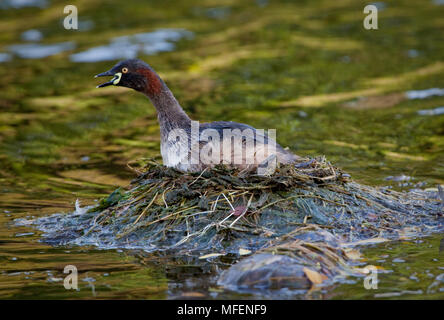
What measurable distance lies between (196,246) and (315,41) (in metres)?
13.0

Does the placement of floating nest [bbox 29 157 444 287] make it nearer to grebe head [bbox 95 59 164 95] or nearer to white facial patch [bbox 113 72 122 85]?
grebe head [bbox 95 59 164 95]

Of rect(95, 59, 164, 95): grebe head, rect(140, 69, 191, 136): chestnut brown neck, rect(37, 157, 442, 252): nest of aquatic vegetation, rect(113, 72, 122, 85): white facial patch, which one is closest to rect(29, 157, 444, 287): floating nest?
rect(37, 157, 442, 252): nest of aquatic vegetation

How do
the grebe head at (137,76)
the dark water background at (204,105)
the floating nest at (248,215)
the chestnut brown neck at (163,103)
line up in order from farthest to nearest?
the grebe head at (137,76) → the chestnut brown neck at (163,103) → the floating nest at (248,215) → the dark water background at (204,105)

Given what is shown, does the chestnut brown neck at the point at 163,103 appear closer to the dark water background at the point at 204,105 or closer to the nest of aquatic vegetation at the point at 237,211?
the nest of aquatic vegetation at the point at 237,211

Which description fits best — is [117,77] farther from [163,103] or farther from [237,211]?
[237,211]

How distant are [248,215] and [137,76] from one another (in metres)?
2.76

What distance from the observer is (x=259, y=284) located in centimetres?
661

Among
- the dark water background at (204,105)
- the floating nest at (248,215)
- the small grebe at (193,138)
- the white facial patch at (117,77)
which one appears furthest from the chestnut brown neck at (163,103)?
the dark water background at (204,105)

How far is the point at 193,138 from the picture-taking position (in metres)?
8.99

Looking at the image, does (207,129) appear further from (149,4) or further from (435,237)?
(149,4)

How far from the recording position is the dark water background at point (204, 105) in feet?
23.7

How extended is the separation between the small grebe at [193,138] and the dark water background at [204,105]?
5.53 feet

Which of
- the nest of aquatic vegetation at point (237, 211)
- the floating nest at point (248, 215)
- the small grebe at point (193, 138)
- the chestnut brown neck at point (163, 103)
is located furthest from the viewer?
the chestnut brown neck at point (163, 103)
